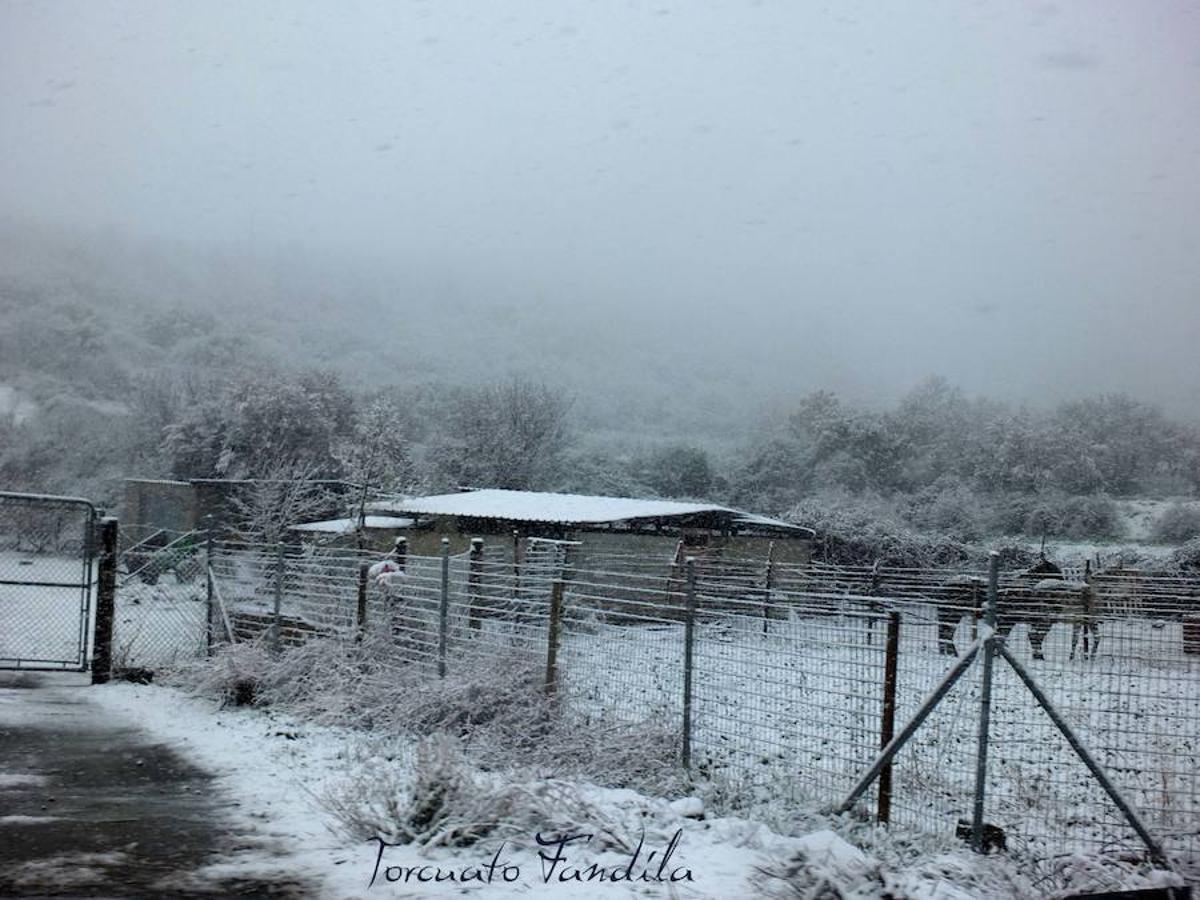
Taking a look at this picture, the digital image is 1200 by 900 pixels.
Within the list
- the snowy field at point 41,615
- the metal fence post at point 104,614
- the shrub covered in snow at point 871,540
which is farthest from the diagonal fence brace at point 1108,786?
the shrub covered in snow at point 871,540

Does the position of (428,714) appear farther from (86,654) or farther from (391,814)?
(86,654)

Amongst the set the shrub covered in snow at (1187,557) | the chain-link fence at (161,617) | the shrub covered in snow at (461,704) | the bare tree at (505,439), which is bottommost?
the chain-link fence at (161,617)

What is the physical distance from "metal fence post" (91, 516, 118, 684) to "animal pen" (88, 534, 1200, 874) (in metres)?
0.41

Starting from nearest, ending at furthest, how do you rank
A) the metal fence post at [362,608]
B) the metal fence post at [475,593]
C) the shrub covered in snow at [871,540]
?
the metal fence post at [475,593] → the metal fence post at [362,608] → the shrub covered in snow at [871,540]

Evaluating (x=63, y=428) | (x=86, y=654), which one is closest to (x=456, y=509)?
(x=86, y=654)

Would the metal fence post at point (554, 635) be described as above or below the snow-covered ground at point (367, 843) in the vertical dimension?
above

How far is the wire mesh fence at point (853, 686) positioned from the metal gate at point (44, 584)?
4.89 feet

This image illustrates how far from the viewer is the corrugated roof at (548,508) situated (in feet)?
74.2

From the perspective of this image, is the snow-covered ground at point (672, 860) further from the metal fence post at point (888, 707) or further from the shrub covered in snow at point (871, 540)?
the shrub covered in snow at point (871, 540)

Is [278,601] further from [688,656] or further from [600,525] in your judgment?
[600,525]

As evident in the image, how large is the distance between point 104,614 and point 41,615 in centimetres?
842

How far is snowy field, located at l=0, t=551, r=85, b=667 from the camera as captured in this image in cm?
1307

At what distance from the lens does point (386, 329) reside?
67500 millimetres

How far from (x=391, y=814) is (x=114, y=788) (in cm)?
242
